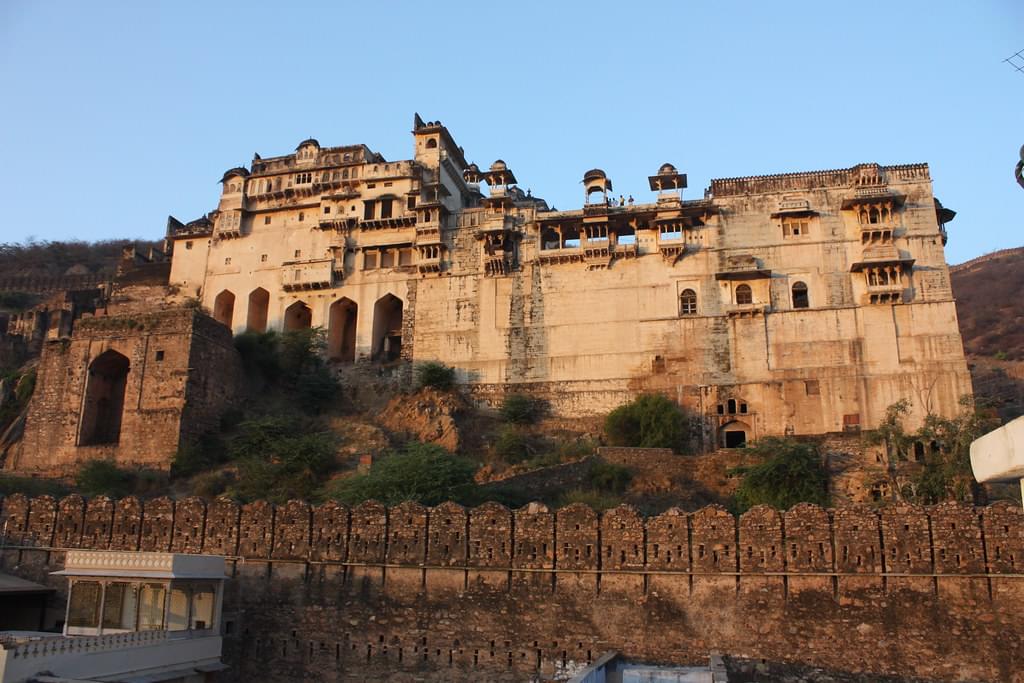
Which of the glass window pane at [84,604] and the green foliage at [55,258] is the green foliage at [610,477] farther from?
the green foliage at [55,258]

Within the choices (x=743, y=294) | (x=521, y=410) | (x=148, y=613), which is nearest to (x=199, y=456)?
(x=521, y=410)

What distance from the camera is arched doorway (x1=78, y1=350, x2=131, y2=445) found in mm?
32375

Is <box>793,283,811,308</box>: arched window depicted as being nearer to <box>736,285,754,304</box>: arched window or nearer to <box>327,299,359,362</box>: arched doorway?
<box>736,285,754,304</box>: arched window

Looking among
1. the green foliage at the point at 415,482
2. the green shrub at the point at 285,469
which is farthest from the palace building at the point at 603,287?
the green foliage at the point at 415,482

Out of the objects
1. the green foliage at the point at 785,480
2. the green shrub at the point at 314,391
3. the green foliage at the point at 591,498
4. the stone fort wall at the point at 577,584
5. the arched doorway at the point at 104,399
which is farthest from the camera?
the green shrub at the point at 314,391

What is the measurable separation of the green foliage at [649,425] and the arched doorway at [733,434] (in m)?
Answer: 1.38

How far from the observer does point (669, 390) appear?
35875 mm

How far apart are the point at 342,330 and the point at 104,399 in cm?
1201

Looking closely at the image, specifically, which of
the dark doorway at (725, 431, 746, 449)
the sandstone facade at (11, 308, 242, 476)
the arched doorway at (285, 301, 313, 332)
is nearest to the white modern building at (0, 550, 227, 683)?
the sandstone facade at (11, 308, 242, 476)

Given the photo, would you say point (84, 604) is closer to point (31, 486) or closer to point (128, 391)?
point (31, 486)

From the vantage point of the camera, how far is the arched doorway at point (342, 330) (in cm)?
4122

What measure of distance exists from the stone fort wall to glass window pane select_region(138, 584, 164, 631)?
184 cm

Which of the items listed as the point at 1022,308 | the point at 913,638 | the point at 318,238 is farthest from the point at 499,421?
the point at 1022,308

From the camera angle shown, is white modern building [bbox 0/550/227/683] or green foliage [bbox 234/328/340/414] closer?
white modern building [bbox 0/550/227/683]
